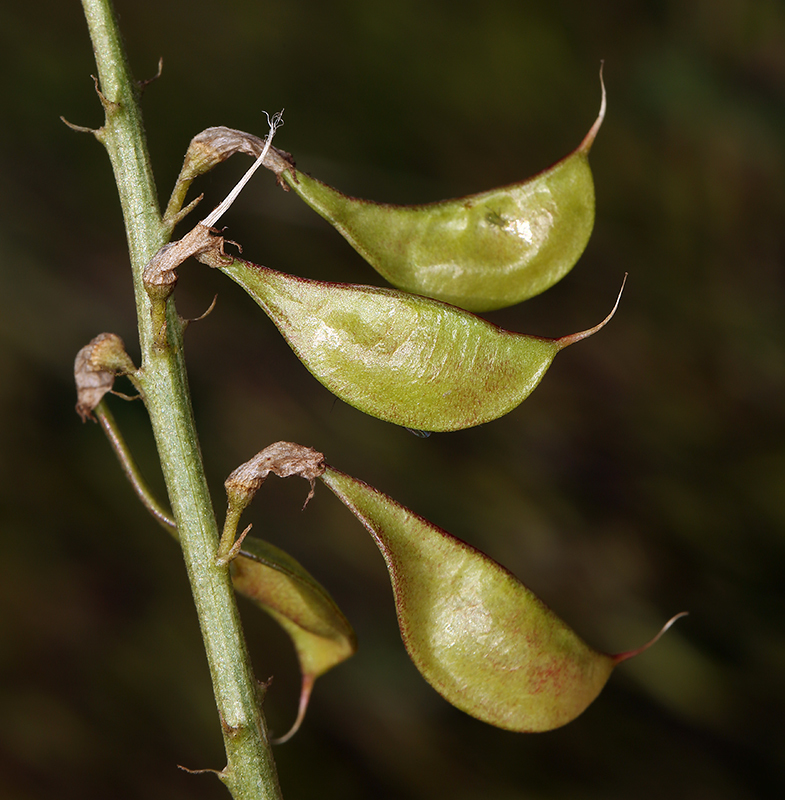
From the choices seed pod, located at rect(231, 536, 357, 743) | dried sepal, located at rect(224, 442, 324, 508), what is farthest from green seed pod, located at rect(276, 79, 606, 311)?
seed pod, located at rect(231, 536, 357, 743)

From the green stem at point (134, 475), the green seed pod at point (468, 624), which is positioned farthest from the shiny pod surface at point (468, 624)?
the green stem at point (134, 475)

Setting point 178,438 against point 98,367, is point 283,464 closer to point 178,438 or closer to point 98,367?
point 178,438

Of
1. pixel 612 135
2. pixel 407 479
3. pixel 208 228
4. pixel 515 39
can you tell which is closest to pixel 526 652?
pixel 208 228

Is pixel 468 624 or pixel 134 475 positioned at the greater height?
pixel 134 475

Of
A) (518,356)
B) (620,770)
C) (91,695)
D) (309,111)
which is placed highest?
(309,111)

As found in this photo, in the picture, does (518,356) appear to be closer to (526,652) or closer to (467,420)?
(467,420)

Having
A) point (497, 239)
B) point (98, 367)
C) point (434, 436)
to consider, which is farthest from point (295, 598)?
point (434, 436)

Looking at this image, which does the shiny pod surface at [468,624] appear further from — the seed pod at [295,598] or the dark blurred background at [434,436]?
the dark blurred background at [434,436]
